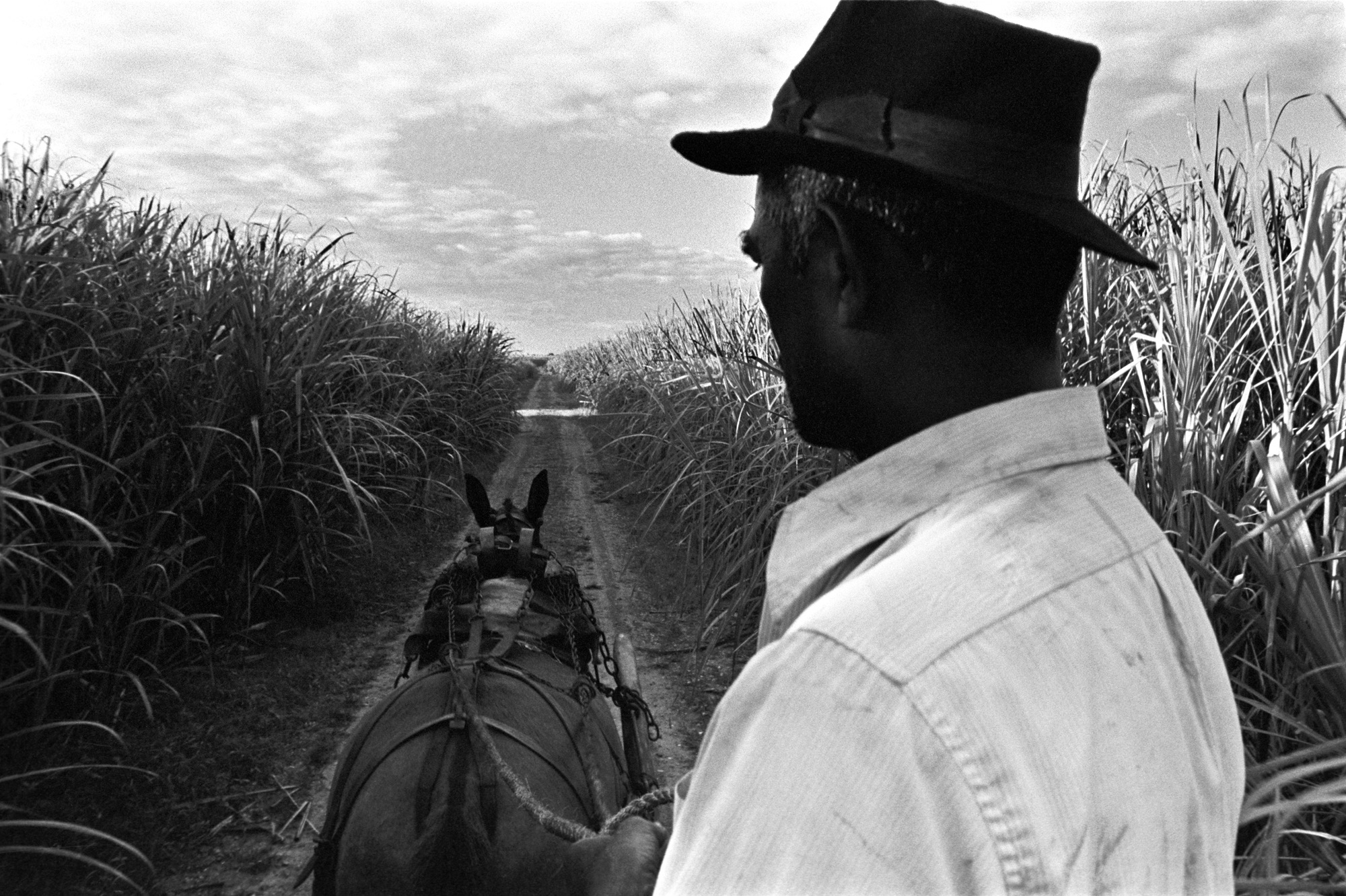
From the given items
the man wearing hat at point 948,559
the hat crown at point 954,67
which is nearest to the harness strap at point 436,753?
the man wearing hat at point 948,559

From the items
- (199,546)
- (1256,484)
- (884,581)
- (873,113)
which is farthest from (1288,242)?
(199,546)

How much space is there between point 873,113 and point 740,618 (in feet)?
15.1

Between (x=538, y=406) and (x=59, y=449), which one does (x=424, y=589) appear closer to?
Answer: (x=59, y=449)

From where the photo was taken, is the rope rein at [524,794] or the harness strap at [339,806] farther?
the harness strap at [339,806]

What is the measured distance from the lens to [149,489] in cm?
471

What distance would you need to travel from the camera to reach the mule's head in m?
3.29

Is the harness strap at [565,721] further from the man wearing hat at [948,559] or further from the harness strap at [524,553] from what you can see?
the man wearing hat at [948,559]

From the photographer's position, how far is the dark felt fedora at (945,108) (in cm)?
95

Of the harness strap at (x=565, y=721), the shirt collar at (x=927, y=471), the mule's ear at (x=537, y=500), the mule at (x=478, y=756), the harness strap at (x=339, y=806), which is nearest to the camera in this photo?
the shirt collar at (x=927, y=471)

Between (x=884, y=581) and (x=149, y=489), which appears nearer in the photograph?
(x=884, y=581)

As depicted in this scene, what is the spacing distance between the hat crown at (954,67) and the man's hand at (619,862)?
97 cm

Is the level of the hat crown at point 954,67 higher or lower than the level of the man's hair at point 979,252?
higher

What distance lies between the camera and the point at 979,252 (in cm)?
94

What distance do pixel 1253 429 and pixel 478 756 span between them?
9.16 feet
